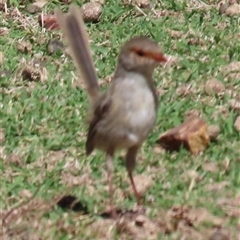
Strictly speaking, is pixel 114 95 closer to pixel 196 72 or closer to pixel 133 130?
pixel 133 130

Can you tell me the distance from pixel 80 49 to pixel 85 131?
649 millimetres

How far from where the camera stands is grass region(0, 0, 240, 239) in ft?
19.6

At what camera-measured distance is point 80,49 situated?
268 inches

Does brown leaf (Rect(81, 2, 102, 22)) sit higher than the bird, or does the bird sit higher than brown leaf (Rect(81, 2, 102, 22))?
the bird

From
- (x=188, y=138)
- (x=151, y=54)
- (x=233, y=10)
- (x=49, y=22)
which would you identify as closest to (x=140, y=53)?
(x=151, y=54)

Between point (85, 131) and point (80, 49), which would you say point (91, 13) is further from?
point (80, 49)

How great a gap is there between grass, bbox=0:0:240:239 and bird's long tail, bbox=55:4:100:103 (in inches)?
19.3

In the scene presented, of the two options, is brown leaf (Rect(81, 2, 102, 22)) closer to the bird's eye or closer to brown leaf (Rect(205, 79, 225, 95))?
brown leaf (Rect(205, 79, 225, 95))

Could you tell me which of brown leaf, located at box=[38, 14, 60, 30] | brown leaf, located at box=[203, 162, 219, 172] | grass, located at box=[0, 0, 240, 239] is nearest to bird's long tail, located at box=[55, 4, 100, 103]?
grass, located at box=[0, 0, 240, 239]

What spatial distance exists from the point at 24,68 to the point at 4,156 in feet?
4.74

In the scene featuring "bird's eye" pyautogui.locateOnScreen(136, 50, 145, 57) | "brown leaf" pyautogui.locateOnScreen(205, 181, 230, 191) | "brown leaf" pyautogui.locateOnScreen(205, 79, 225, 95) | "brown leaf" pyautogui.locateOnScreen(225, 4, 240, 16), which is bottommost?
"brown leaf" pyautogui.locateOnScreen(225, 4, 240, 16)

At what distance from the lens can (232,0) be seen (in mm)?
9422

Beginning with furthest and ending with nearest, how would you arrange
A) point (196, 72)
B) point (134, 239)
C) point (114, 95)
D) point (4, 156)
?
point (196, 72) < point (4, 156) < point (114, 95) < point (134, 239)

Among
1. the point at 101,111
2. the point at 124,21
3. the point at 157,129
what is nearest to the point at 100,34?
the point at 124,21
